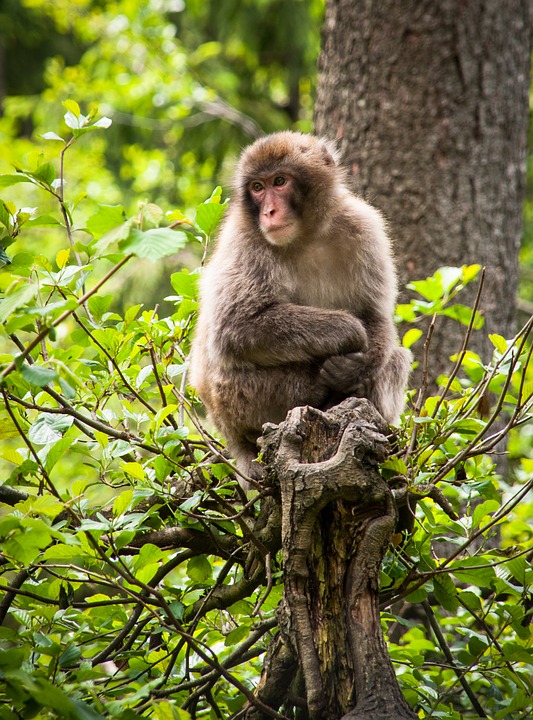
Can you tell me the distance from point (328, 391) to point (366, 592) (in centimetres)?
115

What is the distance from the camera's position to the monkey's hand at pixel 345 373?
10.8 feet

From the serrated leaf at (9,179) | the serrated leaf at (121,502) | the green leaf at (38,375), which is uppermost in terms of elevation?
the serrated leaf at (9,179)

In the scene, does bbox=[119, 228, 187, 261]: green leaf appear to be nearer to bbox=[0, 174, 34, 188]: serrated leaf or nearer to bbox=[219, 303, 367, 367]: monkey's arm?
bbox=[0, 174, 34, 188]: serrated leaf

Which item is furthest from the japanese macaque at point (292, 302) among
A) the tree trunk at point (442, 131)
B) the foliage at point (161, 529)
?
the tree trunk at point (442, 131)

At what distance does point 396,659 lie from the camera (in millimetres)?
2898

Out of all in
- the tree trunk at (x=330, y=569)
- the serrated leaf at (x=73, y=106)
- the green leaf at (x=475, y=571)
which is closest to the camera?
the tree trunk at (x=330, y=569)

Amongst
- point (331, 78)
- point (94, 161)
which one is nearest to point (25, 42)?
point (94, 161)

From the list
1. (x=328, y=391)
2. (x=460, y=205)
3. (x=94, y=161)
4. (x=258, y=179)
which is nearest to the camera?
(x=328, y=391)

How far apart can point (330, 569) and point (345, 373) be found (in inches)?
42.8

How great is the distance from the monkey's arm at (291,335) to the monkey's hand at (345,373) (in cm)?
4

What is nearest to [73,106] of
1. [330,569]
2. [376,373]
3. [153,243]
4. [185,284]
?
[185,284]

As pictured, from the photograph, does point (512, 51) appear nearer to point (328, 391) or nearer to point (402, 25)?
point (402, 25)

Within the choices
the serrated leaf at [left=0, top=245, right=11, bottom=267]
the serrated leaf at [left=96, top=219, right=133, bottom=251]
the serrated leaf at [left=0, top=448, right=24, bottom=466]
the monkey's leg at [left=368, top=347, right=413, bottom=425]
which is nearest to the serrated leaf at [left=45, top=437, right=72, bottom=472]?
the serrated leaf at [left=0, top=448, right=24, bottom=466]

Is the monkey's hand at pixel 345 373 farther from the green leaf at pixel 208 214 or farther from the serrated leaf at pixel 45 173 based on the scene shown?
the serrated leaf at pixel 45 173
